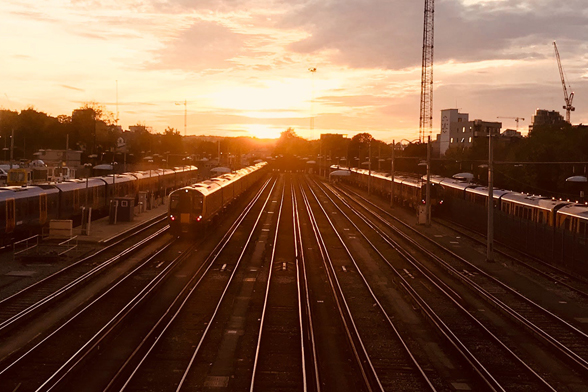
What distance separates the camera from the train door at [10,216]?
97.8ft

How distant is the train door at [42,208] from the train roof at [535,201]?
28223 millimetres

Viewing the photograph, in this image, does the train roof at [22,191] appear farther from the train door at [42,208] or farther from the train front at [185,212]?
the train front at [185,212]

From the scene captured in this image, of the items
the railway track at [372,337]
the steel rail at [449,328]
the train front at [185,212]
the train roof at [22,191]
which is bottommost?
the railway track at [372,337]

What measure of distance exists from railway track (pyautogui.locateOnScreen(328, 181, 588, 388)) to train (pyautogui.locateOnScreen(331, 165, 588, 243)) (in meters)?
4.63

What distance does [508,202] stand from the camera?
132 feet

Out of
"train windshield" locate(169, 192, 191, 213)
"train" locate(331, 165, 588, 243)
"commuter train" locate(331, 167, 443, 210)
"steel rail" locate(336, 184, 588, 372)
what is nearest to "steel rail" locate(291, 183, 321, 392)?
"steel rail" locate(336, 184, 588, 372)

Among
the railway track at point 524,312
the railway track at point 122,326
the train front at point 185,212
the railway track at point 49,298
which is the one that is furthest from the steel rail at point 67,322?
the railway track at point 524,312

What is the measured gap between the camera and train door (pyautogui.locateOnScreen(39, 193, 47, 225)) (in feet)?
113

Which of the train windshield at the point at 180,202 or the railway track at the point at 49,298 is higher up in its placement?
the train windshield at the point at 180,202

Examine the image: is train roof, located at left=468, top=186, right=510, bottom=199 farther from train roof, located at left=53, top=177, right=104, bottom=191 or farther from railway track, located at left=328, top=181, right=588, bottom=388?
train roof, located at left=53, top=177, right=104, bottom=191

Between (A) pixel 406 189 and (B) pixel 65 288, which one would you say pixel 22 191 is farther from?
(A) pixel 406 189

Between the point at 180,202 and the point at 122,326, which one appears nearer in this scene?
the point at 122,326

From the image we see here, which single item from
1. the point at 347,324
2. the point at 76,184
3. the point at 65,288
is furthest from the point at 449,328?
the point at 76,184

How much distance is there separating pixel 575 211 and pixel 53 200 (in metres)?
29.4
